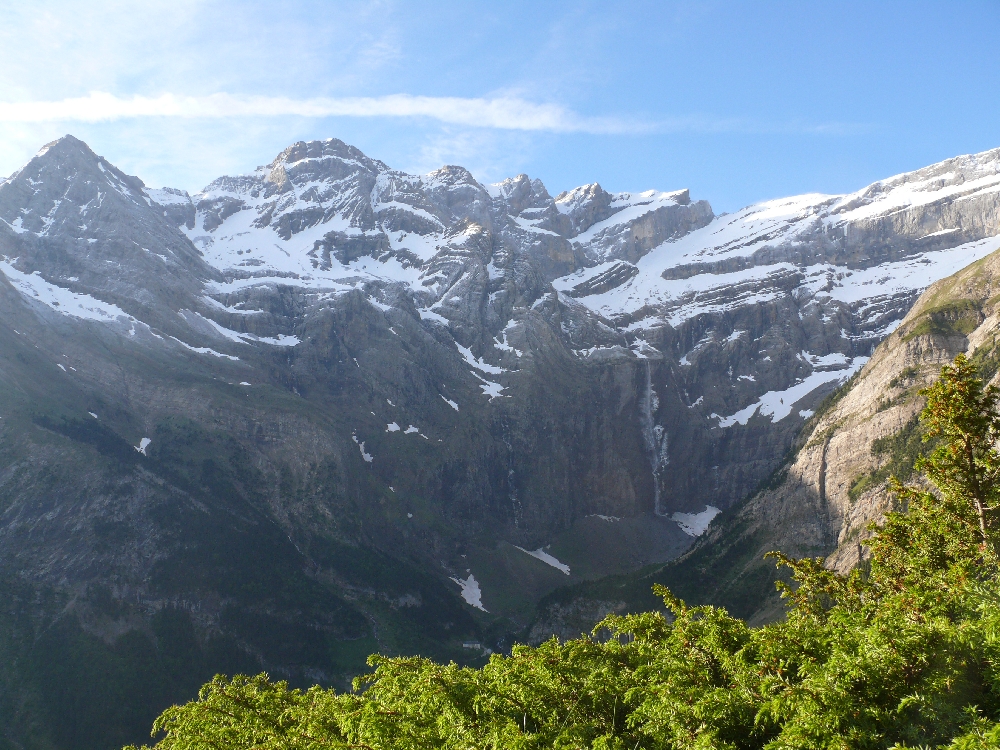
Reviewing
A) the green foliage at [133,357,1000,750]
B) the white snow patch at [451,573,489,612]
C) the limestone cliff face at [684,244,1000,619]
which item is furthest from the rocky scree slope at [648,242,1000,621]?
the green foliage at [133,357,1000,750]

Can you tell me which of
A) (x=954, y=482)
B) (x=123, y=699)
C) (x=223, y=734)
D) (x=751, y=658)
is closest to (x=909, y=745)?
(x=751, y=658)

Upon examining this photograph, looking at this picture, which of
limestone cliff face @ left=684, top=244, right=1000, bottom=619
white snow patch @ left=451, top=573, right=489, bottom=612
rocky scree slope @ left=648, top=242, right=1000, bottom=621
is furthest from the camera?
white snow patch @ left=451, top=573, right=489, bottom=612

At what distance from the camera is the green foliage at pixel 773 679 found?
18797mm

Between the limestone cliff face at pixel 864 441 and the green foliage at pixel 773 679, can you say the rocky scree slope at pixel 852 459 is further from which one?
the green foliage at pixel 773 679

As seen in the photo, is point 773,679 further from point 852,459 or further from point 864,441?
point 864,441

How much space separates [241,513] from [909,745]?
171 m

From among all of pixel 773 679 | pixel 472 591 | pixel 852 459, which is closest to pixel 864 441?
pixel 852 459

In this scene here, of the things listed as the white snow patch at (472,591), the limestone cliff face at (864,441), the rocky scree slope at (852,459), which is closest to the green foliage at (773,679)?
the rocky scree slope at (852,459)

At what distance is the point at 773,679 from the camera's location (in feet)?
67.3

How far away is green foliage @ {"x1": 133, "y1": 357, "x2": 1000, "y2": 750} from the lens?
1880cm

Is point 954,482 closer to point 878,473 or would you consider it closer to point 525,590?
point 878,473

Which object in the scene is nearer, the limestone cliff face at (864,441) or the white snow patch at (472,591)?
the limestone cliff face at (864,441)

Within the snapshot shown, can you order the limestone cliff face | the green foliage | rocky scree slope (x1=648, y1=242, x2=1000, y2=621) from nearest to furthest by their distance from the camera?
the green foliage → rocky scree slope (x1=648, y1=242, x2=1000, y2=621) → the limestone cliff face

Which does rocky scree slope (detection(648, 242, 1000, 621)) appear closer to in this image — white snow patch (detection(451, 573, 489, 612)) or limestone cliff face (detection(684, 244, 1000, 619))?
limestone cliff face (detection(684, 244, 1000, 619))
